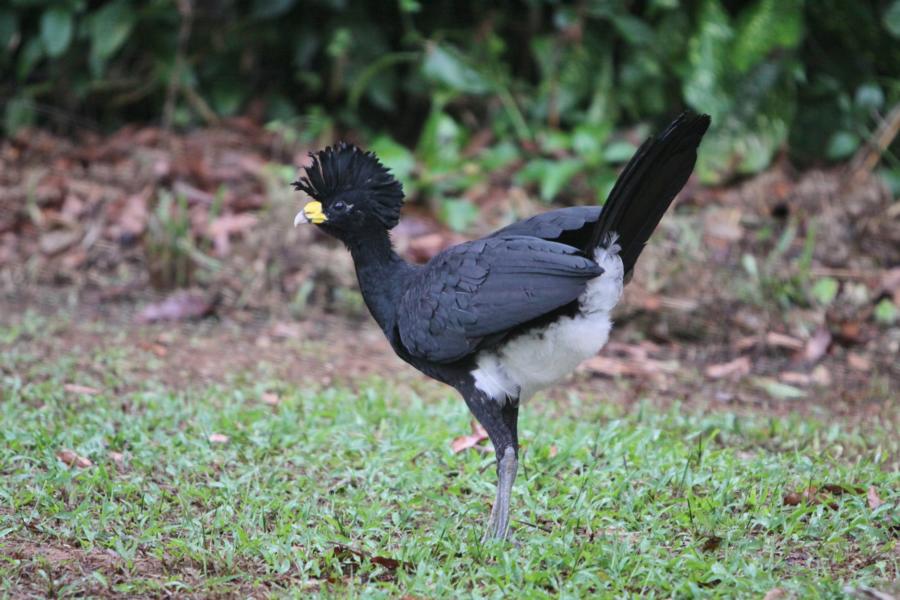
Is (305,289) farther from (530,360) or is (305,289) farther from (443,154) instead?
(530,360)

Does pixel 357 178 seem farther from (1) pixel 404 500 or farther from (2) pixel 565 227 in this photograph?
(1) pixel 404 500

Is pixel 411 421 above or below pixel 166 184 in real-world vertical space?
below

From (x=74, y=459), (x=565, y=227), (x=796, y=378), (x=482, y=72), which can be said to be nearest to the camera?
(x=565, y=227)

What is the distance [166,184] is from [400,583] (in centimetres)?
592

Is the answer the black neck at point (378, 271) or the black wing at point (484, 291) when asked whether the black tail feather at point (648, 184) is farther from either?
the black neck at point (378, 271)

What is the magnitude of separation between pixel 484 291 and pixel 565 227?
1.48ft

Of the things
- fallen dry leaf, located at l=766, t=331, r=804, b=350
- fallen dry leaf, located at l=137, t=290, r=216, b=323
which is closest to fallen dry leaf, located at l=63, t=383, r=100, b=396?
fallen dry leaf, located at l=137, t=290, r=216, b=323

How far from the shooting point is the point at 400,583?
359cm

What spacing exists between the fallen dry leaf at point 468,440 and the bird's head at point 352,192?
1.19 metres

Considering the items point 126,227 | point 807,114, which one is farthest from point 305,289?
point 807,114

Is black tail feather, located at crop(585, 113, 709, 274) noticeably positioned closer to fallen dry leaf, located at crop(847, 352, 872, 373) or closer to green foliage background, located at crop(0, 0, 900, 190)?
fallen dry leaf, located at crop(847, 352, 872, 373)

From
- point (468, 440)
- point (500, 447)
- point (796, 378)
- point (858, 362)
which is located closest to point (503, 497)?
point (500, 447)

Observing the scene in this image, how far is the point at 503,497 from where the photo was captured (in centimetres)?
400

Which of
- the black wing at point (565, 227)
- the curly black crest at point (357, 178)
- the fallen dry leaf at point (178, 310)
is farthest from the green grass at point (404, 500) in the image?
the fallen dry leaf at point (178, 310)
